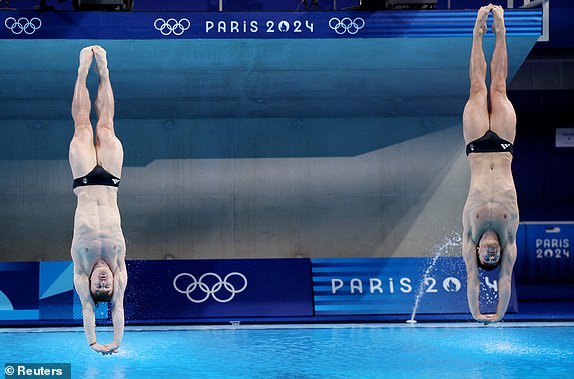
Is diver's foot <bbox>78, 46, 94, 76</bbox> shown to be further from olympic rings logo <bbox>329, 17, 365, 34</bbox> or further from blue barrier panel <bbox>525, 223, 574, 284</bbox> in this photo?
blue barrier panel <bbox>525, 223, 574, 284</bbox>

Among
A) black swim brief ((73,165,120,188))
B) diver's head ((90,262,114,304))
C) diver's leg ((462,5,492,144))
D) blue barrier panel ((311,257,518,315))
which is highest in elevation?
diver's leg ((462,5,492,144))

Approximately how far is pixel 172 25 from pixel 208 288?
13.7 ft

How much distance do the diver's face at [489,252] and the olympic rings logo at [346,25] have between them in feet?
13.2

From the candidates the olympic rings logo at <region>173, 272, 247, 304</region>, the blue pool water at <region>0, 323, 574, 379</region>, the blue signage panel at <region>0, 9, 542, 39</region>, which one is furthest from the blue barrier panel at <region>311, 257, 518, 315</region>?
the blue signage panel at <region>0, 9, 542, 39</region>

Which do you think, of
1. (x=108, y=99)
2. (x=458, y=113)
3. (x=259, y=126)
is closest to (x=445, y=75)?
(x=458, y=113)

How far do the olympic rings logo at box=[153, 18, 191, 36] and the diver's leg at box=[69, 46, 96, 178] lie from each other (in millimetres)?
2694

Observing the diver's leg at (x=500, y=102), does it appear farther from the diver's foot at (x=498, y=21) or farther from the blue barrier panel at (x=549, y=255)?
the blue barrier panel at (x=549, y=255)

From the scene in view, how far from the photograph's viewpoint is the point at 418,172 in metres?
15.5

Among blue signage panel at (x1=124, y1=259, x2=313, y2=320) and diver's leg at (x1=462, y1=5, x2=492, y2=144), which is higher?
diver's leg at (x1=462, y1=5, x2=492, y2=144)

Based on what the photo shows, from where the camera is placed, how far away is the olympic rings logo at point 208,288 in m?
12.5

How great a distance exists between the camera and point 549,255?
16250 millimetres

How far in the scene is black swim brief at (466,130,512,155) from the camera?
8.22 m

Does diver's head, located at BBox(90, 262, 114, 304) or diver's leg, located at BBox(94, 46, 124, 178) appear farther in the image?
diver's leg, located at BBox(94, 46, 124, 178)

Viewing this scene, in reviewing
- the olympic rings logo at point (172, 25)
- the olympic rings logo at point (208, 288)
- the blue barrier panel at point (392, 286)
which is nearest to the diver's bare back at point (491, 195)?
the blue barrier panel at point (392, 286)
